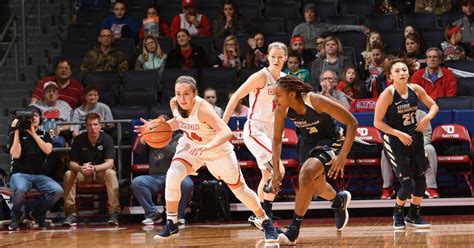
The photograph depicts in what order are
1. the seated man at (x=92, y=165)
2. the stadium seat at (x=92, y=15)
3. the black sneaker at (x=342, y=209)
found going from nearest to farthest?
the black sneaker at (x=342, y=209) → the seated man at (x=92, y=165) → the stadium seat at (x=92, y=15)

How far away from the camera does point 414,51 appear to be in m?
13.2

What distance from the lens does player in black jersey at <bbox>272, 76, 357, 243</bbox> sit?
7.82m

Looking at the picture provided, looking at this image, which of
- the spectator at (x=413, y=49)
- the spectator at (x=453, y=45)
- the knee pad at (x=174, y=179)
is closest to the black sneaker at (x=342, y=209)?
the knee pad at (x=174, y=179)

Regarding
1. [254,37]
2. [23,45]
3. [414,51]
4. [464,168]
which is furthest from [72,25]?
[464,168]

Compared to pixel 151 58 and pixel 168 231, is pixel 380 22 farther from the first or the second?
pixel 168 231

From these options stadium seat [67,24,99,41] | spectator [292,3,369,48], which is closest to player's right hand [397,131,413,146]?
spectator [292,3,369,48]

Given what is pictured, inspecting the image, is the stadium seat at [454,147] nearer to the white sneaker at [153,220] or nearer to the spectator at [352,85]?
the spectator at [352,85]

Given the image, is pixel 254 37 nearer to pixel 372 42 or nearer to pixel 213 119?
pixel 372 42

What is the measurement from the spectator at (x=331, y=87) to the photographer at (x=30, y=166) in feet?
11.8

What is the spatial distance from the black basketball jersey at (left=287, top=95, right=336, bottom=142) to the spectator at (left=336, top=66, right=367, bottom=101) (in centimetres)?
438

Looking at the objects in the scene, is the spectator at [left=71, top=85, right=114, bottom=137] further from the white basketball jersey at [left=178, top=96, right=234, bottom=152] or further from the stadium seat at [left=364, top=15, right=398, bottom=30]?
the stadium seat at [left=364, top=15, right=398, bottom=30]

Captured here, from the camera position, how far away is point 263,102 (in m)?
9.62

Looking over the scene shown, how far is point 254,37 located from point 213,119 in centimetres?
545

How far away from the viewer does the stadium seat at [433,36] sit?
1387 cm
